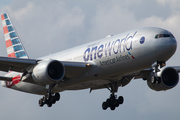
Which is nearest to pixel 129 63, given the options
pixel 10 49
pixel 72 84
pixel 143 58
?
pixel 143 58

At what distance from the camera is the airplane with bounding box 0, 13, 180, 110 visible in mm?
30766

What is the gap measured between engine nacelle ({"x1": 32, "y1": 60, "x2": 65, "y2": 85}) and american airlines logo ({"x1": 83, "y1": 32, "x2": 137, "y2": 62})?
2.96 m

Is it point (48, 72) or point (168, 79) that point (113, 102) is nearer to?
point (168, 79)

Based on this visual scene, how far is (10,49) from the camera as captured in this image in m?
45.2

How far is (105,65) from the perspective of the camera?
32844 millimetres

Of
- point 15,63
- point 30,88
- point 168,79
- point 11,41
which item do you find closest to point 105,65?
point 15,63

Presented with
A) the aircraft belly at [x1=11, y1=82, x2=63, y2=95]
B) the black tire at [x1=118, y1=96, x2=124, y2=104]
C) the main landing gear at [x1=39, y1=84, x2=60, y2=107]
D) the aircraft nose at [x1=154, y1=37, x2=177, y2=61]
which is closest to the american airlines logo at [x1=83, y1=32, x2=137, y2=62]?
the aircraft nose at [x1=154, y1=37, x2=177, y2=61]

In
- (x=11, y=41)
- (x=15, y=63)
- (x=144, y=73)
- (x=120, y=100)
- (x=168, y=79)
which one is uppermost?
(x=11, y=41)

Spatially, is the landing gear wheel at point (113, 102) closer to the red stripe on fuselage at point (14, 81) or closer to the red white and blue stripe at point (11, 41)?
the red stripe on fuselage at point (14, 81)

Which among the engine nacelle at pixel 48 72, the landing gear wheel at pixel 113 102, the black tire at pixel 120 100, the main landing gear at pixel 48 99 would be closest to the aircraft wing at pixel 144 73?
the black tire at pixel 120 100

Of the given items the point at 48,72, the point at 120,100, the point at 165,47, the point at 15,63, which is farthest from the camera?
the point at 120,100

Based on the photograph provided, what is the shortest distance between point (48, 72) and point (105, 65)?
498cm

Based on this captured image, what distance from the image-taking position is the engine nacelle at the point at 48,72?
104 ft

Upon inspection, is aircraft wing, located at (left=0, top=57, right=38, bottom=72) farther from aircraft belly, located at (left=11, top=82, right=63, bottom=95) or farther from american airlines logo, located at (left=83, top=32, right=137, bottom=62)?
american airlines logo, located at (left=83, top=32, right=137, bottom=62)
